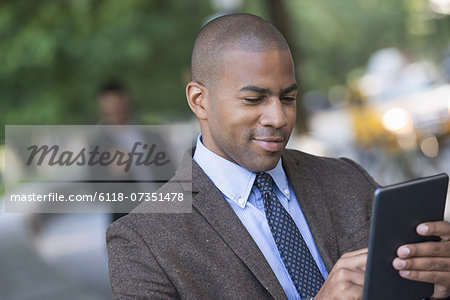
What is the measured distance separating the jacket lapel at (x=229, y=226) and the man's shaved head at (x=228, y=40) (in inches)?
13.7

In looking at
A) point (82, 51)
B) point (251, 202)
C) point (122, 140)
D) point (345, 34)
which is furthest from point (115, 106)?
point (345, 34)

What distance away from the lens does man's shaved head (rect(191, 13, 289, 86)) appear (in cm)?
191

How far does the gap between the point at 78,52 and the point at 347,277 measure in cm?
832

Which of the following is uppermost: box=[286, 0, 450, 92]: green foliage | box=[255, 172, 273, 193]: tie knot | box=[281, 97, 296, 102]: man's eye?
box=[286, 0, 450, 92]: green foliage

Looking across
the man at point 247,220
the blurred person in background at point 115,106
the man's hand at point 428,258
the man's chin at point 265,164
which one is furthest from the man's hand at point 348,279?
the blurred person in background at point 115,106

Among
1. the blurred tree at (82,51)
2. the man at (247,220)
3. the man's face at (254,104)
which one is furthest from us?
the blurred tree at (82,51)

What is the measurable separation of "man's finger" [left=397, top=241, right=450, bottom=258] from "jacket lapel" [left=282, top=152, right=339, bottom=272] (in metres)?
0.40

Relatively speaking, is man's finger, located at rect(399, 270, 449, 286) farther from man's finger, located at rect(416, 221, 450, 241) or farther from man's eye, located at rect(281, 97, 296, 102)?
man's eye, located at rect(281, 97, 296, 102)

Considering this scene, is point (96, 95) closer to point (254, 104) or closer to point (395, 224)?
point (254, 104)

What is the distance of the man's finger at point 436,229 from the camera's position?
5.41 ft

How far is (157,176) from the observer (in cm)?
435

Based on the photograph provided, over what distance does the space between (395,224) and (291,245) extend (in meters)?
0.47

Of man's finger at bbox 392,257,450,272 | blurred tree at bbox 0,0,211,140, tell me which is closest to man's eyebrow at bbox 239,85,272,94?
man's finger at bbox 392,257,450,272

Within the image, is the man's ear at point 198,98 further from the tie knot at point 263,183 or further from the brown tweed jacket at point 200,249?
the tie knot at point 263,183
